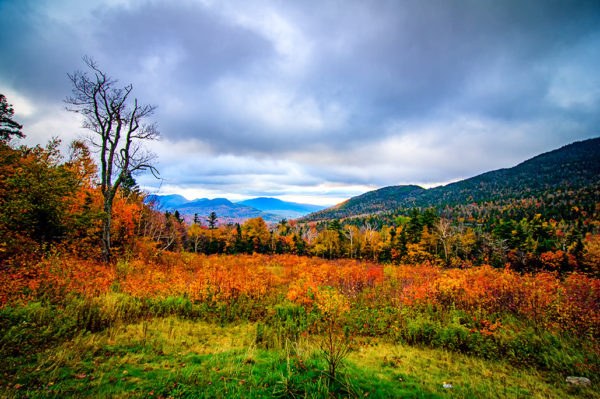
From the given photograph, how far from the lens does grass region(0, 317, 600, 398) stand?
398cm

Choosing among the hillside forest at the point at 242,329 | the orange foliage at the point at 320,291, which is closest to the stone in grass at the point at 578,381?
the hillside forest at the point at 242,329

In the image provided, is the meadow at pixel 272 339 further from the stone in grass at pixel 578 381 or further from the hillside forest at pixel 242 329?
the stone in grass at pixel 578 381

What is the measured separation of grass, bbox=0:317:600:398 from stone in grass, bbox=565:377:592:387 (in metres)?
0.20

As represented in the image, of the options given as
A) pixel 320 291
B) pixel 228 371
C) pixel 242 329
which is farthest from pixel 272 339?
pixel 320 291

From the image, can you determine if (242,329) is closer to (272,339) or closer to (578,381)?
(272,339)

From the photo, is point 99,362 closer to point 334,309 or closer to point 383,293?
point 334,309

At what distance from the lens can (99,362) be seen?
5.00 meters

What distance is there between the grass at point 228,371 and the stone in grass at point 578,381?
20cm

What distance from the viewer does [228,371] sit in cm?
515

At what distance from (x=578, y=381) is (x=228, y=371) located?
8818 mm

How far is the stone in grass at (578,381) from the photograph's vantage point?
5.38 m

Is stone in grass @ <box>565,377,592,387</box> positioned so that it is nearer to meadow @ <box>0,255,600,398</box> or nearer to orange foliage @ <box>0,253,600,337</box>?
meadow @ <box>0,255,600,398</box>

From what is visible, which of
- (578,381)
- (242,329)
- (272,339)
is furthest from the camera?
(242,329)

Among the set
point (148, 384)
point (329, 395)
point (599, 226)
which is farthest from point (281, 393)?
point (599, 226)
